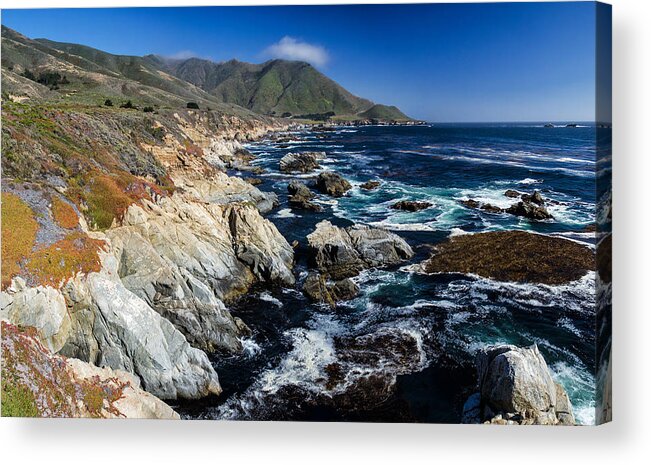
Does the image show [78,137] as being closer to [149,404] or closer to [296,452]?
[149,404]

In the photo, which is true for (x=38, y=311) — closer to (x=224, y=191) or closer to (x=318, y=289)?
(x=318, y=289)

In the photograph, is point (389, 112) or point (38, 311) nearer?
point (38, 311)

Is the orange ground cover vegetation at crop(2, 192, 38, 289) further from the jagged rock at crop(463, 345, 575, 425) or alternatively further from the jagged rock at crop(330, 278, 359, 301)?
the jagged rock at crop(463, 345, 575, 425)

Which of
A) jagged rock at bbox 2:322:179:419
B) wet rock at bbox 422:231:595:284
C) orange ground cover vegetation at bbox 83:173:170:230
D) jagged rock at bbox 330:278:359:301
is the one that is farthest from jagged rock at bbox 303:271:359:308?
orange ground cover vegetation at bbox 83:173:170:230

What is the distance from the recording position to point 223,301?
14.8 meters

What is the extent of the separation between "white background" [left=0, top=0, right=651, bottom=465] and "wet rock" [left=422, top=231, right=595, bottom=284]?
1814 mm

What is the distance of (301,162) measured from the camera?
30.7 meters

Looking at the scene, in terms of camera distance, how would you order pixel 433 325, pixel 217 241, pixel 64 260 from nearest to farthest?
pixel 64 260
pixel 433 325
pixel 217 241

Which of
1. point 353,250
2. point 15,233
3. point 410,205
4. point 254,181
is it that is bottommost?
point 353,250

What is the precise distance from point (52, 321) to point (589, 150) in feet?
43.1

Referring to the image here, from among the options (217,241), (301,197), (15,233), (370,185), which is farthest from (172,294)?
(301,197)

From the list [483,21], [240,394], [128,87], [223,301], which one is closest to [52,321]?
[240,394]

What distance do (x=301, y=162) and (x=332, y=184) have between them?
7672 millimetres

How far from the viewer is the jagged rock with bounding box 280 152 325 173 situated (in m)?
29.6
